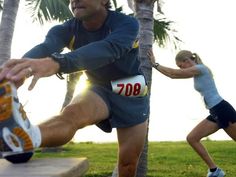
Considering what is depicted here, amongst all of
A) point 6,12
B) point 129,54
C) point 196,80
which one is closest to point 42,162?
point 129,54

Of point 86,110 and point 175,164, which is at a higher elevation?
point 86,110

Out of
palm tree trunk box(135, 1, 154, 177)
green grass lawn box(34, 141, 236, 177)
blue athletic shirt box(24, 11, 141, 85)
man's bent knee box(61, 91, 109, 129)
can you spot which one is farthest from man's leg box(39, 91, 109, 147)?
green grass lawn box(34, 141, 236, 177)

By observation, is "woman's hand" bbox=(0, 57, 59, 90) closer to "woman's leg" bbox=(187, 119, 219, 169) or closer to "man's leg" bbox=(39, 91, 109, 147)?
"man's leg" bbox=(39, 91, 109, 147)

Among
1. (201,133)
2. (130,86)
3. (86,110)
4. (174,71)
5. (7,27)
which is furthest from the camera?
(7,27)

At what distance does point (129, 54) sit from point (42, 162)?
131 cm

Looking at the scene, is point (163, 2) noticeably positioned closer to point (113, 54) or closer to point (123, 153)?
point (123, 153)

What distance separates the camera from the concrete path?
7.97 feet

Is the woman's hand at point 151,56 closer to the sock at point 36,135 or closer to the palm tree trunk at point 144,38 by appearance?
the palm tree trunk at point 144,38

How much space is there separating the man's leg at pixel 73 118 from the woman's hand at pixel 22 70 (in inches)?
17.1

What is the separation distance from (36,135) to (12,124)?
0.27 meters

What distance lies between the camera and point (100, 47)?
2.93 m

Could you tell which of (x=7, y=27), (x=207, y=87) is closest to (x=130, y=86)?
(x=207, y=87)

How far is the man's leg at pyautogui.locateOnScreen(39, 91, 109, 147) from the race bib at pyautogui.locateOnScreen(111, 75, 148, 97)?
7.8 inches

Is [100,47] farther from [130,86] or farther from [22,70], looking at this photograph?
[130,86]
